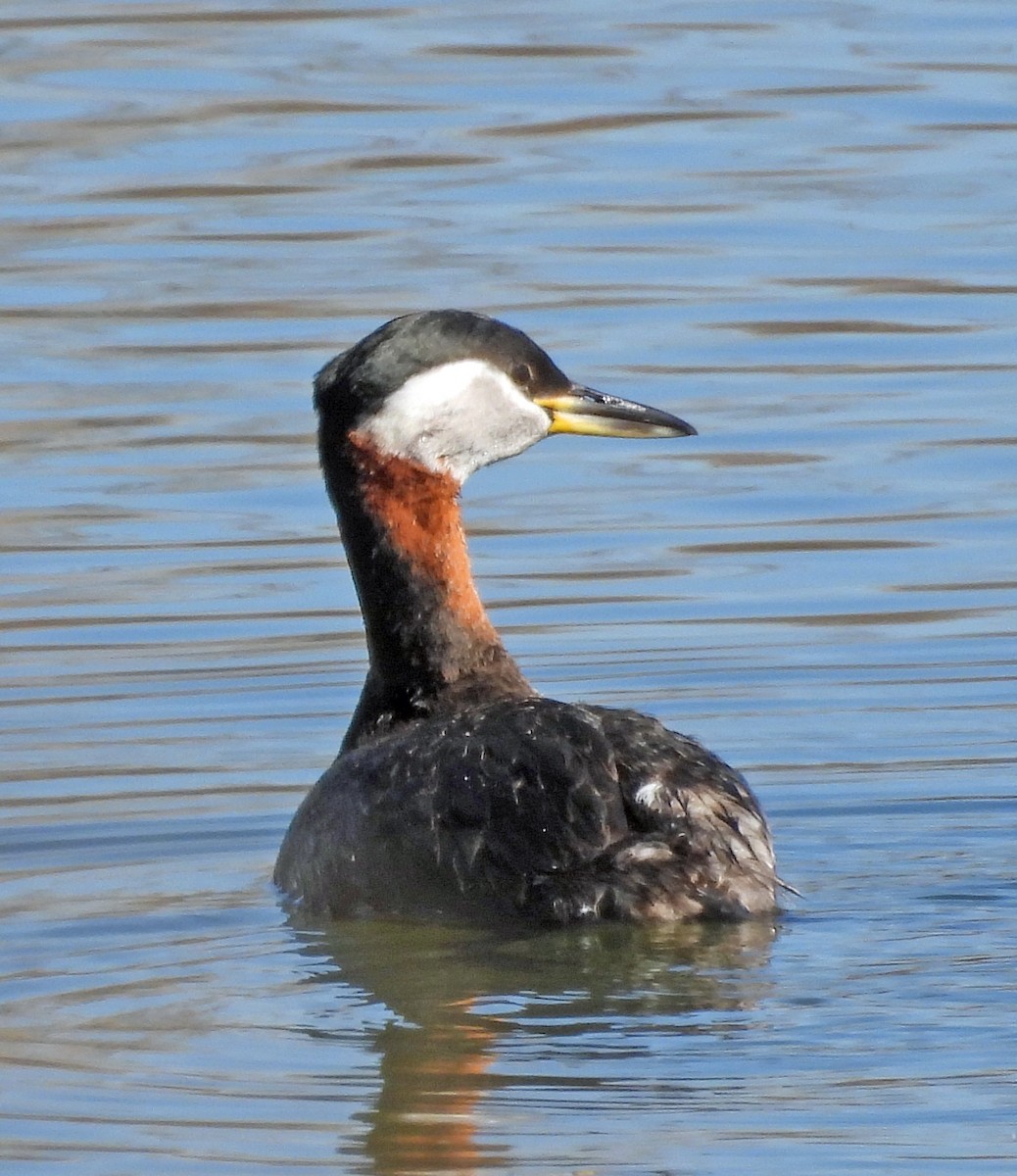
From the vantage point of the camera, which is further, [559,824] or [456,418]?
[456,418]

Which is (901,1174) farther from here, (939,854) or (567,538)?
(567,538)

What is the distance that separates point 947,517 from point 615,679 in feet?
7.09

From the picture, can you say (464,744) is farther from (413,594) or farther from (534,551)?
(534,551)

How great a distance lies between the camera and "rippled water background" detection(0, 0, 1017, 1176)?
24.6ft

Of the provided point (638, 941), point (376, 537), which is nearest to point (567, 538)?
point (376, 537)

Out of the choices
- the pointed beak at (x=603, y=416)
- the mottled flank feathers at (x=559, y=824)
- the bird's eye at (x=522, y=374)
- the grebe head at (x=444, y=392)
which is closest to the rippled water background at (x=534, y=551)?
the mottled flank feathers at (x=559, y=824)

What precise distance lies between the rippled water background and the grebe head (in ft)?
4.51

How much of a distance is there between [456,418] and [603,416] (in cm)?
65

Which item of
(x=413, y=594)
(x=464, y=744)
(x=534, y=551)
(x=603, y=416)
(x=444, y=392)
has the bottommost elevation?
(x=534, y=551)

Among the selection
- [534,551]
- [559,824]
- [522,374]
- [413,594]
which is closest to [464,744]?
[559,824]

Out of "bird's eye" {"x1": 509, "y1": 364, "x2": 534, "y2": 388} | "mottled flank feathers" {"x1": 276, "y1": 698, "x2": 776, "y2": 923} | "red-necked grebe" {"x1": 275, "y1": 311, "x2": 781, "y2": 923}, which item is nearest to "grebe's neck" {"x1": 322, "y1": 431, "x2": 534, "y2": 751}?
"red-necked grebe" {"x1": 275, "y1": 311, "x2": 781, "y2": 923}

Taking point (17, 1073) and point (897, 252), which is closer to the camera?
point (17, 1073)

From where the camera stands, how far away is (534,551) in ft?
41.6

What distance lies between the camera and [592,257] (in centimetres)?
1641
